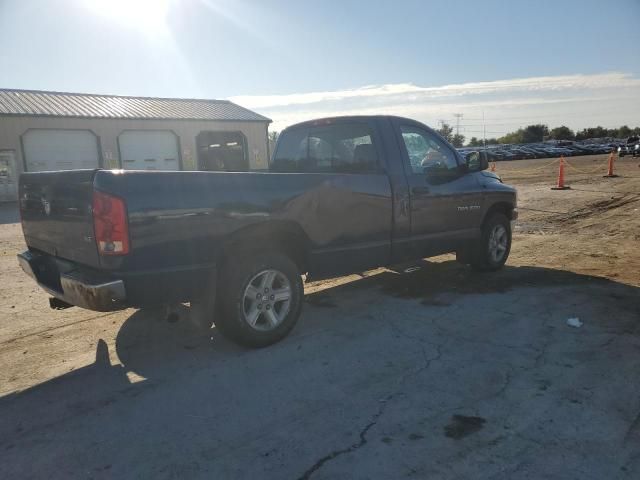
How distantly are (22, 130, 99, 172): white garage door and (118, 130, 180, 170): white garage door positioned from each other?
151cm

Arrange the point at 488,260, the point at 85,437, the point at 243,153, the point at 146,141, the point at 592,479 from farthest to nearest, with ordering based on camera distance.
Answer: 1. the point at 243,153
2. the point at 146,141
3. the point at 488,260
4. the point at 85,437
5. the point at 592,479

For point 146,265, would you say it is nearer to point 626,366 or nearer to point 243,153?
point 626,366

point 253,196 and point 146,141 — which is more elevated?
point 146,141

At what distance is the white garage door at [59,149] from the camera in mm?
22266

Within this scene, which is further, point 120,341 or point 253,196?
point 120,341

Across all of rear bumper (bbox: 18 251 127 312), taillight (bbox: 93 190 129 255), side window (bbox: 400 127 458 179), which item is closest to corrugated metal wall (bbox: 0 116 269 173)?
rear bumper (bbox: 18 251 127 312)

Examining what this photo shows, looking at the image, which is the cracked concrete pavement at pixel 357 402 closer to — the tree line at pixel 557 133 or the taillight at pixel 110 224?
the taillight at pixel 110 224

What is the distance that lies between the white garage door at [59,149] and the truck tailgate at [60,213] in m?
20.9

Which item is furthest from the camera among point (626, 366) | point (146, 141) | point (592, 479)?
point (146, 141)

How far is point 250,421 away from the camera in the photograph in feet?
9.66

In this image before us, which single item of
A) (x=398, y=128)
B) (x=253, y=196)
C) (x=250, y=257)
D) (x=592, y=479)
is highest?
(x=398, y=128)

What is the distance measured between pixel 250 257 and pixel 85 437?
1736mm

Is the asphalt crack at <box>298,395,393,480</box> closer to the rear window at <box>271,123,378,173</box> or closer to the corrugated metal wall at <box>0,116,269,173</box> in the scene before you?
the rear window at <box>271,123,378,173</box>

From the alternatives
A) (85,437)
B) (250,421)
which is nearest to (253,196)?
(250,421)
